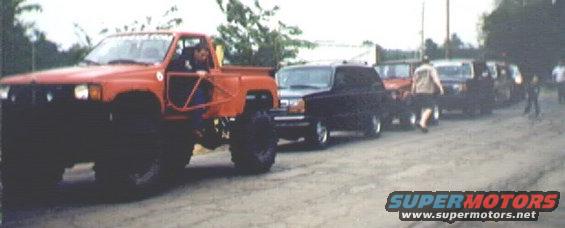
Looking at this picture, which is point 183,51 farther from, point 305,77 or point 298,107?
point 305,77

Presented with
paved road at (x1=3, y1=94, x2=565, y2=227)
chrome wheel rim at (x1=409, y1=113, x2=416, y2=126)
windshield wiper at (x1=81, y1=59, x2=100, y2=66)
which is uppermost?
windshield wiper at (x1=81, y1=59, x2=100, y2=66)

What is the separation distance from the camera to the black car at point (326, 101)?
11.4m

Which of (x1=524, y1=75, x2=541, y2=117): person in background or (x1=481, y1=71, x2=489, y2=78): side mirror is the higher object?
(x1=481, y1=71, x2=489, y2=78): side mirror

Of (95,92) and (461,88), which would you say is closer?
(95,92)

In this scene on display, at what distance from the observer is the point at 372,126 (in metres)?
13.9

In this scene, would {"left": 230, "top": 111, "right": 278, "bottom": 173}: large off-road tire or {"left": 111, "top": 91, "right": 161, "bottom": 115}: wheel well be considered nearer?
{"left": 111, "top": 91, "right": 161, "bottom": 115}: wheel well

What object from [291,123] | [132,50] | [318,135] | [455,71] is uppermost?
[132,50]

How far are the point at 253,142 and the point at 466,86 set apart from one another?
504 inches

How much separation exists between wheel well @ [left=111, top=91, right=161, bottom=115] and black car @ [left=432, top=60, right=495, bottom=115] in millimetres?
14594

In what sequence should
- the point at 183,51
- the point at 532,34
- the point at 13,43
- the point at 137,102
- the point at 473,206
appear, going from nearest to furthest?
the point at 473,206
the point at 137,102
the point at 183,51
the point at 13,43
the point at 532,34

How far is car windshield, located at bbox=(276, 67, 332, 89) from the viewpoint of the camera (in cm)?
1241

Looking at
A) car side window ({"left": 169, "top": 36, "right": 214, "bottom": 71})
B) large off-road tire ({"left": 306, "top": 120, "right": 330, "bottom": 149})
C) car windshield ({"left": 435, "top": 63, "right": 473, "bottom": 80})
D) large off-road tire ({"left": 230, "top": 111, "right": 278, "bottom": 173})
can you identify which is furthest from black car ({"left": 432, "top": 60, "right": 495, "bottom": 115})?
car side window ({"left": 169, "top": 36, "right": 214, "bottom": 71})

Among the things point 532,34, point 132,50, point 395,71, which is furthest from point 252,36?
point 532,34

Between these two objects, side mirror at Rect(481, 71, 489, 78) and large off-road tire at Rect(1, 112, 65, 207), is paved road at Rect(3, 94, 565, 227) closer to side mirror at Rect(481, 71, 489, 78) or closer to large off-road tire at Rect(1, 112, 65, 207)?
large off-road tire at Rect(1, 112, 65, 207)
